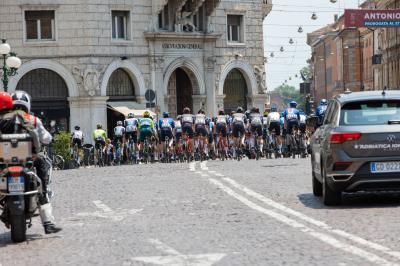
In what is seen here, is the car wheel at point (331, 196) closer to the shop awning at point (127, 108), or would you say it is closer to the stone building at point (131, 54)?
the stone building at point (131, 54)

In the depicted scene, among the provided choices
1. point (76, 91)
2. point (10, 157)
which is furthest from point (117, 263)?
point (76, 91)

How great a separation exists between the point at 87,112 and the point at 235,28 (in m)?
10.8

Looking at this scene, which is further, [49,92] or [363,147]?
[49,92]

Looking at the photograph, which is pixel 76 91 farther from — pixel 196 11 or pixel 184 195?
pixel 184 195

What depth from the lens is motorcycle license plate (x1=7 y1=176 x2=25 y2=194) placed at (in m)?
12.5

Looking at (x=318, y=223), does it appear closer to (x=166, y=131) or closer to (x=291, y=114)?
(x=291, y=114)

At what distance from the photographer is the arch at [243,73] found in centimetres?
5659

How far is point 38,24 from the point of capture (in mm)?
51031

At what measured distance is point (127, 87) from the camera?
176ft

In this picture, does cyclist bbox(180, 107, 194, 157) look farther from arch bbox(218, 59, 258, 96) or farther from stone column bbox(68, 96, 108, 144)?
arch bbox(218, 59, 258, 96)

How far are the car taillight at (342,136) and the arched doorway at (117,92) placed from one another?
37.1 meters

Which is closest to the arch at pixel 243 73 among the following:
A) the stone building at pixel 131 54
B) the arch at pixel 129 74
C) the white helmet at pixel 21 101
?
the stone building at pixel 131 54

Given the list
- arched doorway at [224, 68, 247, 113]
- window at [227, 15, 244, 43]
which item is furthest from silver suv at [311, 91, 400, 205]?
arched doorway at [224, 68, 247, 113]

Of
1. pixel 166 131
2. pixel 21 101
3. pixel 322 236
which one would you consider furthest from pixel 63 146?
pixel 322 236
